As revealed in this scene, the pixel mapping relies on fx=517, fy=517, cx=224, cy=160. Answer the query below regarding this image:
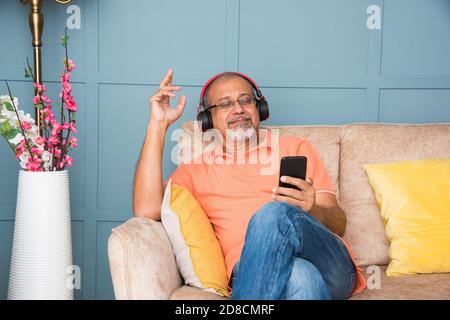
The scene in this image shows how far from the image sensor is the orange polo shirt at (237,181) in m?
1.72

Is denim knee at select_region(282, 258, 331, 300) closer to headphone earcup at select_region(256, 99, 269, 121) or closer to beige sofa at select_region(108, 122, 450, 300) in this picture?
beige sofa at select_region(108, 122, 450, 300)

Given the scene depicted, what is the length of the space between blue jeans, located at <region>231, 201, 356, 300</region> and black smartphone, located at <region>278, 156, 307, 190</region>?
133 mm

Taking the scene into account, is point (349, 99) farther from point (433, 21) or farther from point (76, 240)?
point (76, 240)

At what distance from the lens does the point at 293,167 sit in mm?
1467

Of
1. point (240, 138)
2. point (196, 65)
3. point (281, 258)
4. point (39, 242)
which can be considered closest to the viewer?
point (281, 258)

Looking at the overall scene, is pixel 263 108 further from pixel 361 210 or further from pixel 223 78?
pixel 361 210

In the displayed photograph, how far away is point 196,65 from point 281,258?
129cm

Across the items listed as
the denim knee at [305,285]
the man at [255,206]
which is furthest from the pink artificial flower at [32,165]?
the denim knee at [305,285]

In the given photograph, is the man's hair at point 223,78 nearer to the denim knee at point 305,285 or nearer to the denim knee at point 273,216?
the denim knee at point 273,216

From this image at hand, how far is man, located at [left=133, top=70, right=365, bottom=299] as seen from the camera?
1291mm

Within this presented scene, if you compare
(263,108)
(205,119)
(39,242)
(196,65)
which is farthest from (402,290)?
(196,65)

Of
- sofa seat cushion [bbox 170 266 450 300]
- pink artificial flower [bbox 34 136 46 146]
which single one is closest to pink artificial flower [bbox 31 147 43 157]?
pink artificial flower [bbox 34 136 46 146]
